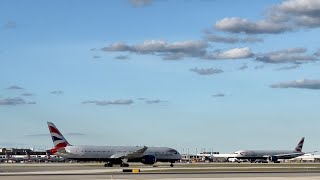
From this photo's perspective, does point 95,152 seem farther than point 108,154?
Yes

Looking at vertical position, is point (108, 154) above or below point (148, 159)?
above

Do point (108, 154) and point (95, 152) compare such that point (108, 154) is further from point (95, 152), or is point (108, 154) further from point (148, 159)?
point (148, 159)

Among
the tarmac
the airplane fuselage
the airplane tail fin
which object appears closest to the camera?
the tarmac

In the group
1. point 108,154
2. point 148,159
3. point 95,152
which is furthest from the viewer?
point 95,152

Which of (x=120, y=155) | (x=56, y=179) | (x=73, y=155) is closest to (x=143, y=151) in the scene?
(x=120, y=155)

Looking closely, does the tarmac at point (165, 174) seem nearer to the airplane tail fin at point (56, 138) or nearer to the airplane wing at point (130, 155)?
the airplane wing at point (130, 155)

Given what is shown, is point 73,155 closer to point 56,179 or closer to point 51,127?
point 51,127

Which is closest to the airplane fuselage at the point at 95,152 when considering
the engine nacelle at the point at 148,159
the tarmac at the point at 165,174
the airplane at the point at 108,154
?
the airplane at the point at 108,154

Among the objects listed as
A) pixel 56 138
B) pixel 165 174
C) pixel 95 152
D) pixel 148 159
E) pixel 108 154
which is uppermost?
pixel 56 138

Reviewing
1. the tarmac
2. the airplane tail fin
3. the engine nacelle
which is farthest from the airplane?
the tarmac

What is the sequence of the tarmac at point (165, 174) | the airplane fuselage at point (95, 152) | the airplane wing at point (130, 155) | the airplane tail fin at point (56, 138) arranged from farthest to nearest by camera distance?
the airplane tail fin at point (56, 138) < the airplane fuselage at point (95, 152) < the airplane wing at point (130, 155) < the tarmac at point (165, 174)

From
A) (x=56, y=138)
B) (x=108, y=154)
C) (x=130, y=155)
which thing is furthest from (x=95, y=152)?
(x=56, y=138)

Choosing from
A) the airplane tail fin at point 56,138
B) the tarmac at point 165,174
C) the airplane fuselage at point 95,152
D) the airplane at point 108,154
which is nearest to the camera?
the tarmac at point 165,174

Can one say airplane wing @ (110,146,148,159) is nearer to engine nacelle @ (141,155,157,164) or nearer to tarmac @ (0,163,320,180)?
engine nacelle @ (141,155,157,164)
